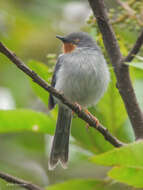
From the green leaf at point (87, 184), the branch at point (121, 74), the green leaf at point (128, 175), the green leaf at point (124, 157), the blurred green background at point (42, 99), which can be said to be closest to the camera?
the green leaf at point (124, 157)

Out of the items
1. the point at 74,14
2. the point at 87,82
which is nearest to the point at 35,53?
the point at 74,14

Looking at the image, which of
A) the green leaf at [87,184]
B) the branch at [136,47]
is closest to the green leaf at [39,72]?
the green leaf at [87,184]

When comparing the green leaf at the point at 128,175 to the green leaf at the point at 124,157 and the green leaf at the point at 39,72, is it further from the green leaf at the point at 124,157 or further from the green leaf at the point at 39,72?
the green leaf at the point at 39,72

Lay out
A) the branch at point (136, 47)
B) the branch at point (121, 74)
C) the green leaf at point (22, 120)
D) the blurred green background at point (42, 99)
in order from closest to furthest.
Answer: the branch at point (136, 47) → the branch at point (121, 74) → the green leaf at point (22, 120) → the blurred green background at point (42, 99)

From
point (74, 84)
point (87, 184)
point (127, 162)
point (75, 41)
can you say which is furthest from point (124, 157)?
point (75, 41)

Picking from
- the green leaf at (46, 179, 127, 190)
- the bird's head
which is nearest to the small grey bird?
the bird's head

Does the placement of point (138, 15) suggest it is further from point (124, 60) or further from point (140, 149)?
point (140, 149)

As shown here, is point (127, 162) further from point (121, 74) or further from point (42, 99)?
point (42, 99)
